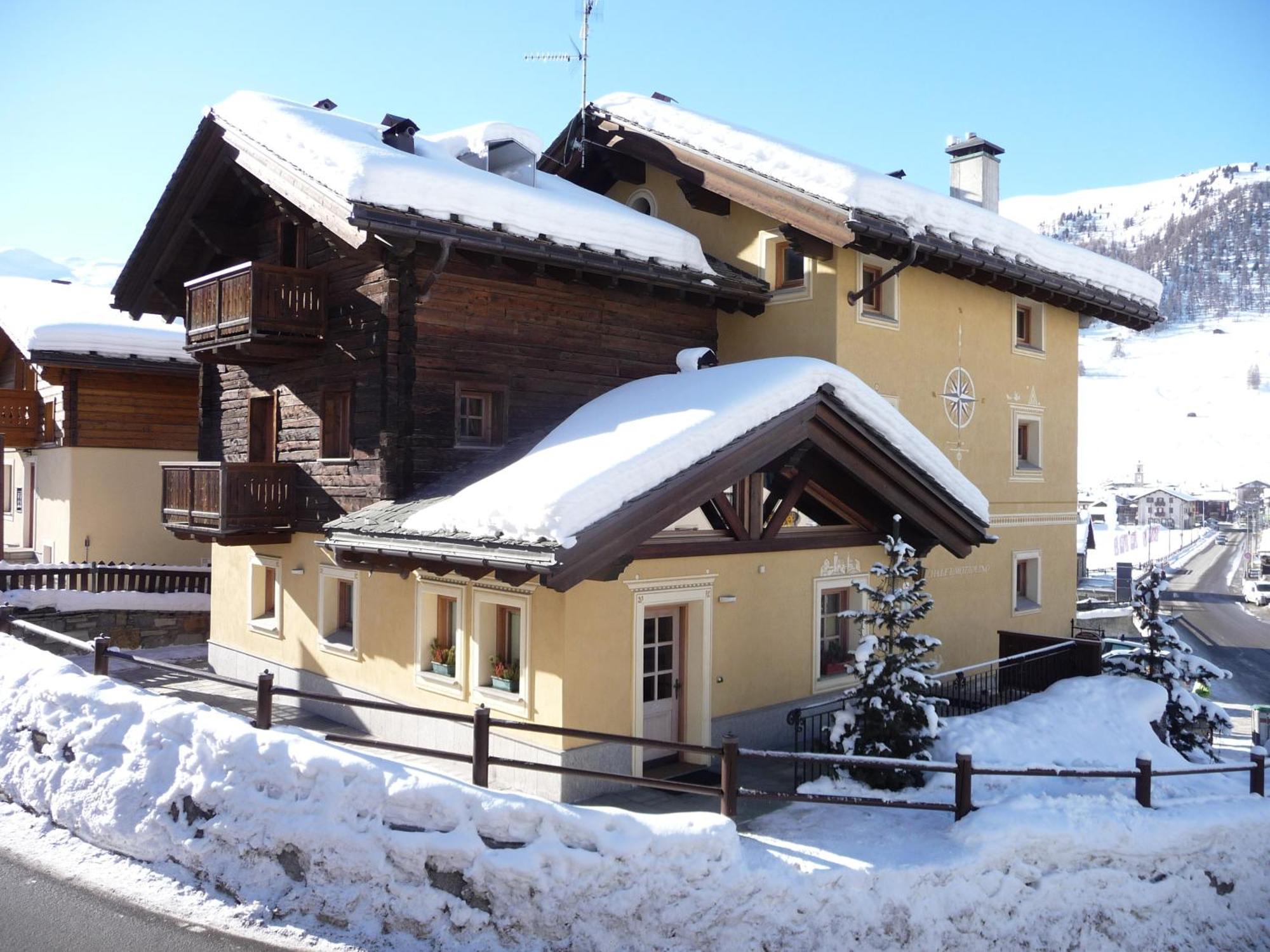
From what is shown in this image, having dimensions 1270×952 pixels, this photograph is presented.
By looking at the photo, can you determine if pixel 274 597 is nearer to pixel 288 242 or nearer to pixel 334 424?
pixel 334 424

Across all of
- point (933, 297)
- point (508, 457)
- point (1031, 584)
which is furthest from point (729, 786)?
point (1031, 584)

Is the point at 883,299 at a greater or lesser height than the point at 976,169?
lesser

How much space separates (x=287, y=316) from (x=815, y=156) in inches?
348

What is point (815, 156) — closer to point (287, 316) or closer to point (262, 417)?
point (287, 316)

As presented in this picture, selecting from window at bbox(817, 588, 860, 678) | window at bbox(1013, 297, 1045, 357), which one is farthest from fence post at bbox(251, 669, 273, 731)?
window at bbox(1013, 297, 1045, 357)

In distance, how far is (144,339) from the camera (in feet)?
78.6

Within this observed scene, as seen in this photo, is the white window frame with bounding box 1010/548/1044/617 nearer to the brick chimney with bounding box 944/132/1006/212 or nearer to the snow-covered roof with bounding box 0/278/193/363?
the brick chimney with bounding box 944/132/1006/212

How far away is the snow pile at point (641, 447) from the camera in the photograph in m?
10.8

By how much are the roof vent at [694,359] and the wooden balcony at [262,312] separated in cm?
567

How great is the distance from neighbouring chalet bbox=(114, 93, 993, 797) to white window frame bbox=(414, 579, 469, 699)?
0.16 feet

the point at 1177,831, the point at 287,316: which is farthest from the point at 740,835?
the point at 287,316

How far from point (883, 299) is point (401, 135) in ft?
29.0

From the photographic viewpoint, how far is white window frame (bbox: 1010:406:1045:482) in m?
20.4

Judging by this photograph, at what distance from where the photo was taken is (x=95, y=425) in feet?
77.8
